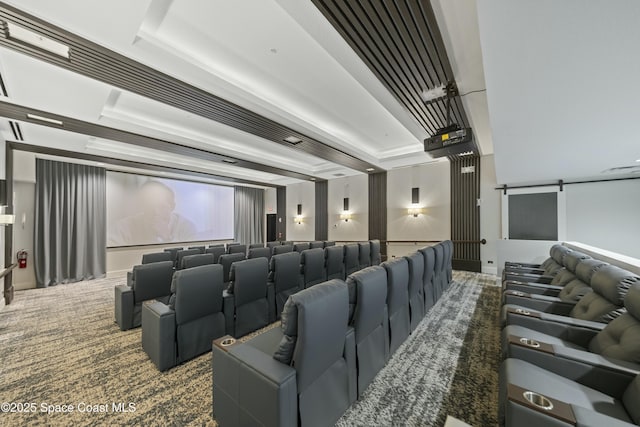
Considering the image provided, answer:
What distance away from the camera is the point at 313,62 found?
3.12 metres

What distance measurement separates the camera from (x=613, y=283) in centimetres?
199

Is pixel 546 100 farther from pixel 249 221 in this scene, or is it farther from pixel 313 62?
pixel 249 221

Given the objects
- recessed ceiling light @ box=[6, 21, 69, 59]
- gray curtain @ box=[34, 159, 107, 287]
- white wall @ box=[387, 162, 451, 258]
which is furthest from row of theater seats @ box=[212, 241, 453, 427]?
gray curtain @ box=[34, 159, 107, 287]

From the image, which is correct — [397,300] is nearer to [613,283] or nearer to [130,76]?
[613,283]

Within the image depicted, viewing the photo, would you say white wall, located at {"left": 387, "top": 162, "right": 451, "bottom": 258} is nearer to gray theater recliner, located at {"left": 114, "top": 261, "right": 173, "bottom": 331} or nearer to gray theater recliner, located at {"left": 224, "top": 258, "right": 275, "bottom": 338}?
gray theater recliner, located at {"left": 224, "top": 258, "right": 275, "bottom": 338}

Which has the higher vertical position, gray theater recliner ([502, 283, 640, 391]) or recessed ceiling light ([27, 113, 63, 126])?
recessed ceiling light ([27, 113, 63, 126])

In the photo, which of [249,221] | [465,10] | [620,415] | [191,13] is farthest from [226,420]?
[249,221]

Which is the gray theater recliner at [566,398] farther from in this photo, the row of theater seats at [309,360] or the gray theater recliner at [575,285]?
the gray theater recliner at [575,285]

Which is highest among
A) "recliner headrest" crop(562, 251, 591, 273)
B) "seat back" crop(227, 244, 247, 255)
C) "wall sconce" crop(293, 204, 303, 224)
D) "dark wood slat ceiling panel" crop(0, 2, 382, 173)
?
"dark wood slat ceiling panel" crop(0, 2, 382, 173)

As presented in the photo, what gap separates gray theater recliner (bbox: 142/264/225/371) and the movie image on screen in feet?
21.0

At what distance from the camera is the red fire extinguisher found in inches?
215

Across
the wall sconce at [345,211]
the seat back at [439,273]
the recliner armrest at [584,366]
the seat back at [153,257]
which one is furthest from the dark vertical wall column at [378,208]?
the recliner armrest at [584,366]

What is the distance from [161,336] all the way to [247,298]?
97 centimetres

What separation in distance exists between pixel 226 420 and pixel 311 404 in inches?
24.2
